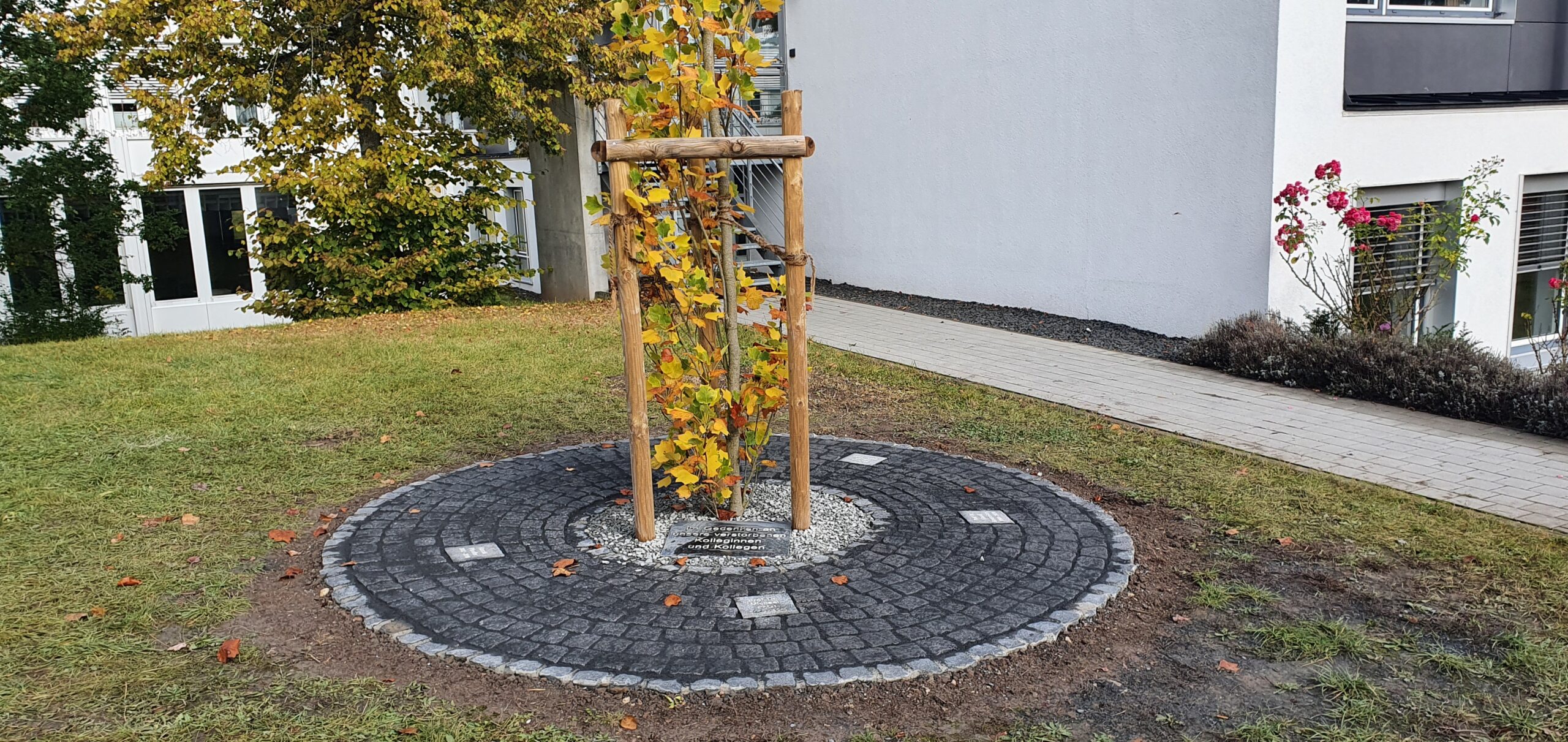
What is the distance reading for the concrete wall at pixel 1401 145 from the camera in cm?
944

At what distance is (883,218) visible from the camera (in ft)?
48.3

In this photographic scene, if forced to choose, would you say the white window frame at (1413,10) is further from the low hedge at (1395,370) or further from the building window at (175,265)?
the building window at (175,265)

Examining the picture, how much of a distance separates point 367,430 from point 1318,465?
6.18 m

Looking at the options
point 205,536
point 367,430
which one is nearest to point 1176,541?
point 205,536

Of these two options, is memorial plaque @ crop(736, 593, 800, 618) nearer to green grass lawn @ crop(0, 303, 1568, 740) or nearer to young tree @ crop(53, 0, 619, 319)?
green grass lawn @ crop(0, 303, 1568, 740)

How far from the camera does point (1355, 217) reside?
30.2 ft

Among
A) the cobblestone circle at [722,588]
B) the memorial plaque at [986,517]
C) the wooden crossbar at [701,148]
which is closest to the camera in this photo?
the cobblestone circle at [722,588]

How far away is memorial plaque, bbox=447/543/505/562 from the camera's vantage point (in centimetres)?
491

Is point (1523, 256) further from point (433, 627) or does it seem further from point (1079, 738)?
point (433, 627)

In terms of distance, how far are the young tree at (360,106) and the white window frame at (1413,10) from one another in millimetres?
7260

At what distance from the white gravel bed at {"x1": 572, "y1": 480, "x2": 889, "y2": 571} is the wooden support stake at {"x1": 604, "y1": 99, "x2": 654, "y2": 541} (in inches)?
6.2

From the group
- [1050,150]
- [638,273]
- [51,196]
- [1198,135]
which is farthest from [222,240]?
[638,273]

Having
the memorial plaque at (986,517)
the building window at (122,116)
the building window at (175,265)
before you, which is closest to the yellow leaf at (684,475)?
the memorial plaque at (986,517)

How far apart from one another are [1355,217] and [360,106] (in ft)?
33.4
